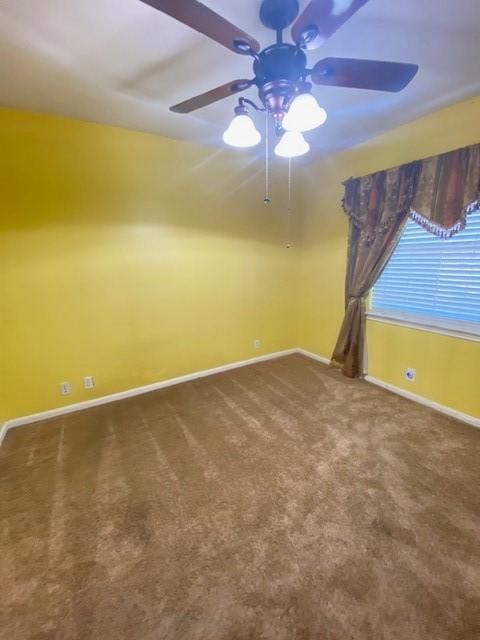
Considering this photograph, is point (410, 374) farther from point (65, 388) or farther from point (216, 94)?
point (65, 388)

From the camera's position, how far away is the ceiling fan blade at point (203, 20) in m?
0.92

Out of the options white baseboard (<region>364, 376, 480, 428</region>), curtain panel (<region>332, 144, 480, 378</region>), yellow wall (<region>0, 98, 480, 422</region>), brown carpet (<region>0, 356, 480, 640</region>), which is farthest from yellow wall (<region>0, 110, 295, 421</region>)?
white baseboard (<region>364, 376, 480, 428</region>)

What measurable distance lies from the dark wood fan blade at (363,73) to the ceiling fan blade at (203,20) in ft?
1.06

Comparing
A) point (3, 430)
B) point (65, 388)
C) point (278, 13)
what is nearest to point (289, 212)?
point (278, 13)

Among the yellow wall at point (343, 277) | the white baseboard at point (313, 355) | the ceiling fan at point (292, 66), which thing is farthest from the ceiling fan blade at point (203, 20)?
the white baseboard at point (313, 355)

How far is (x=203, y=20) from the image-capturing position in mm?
986

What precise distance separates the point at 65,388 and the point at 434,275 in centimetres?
336

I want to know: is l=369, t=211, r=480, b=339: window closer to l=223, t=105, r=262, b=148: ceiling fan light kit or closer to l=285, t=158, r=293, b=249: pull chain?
l=285, t=158, r=293, b=249: pull chain

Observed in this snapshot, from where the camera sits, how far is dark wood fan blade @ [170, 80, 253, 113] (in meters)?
1.30

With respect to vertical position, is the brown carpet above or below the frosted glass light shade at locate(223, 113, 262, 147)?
below

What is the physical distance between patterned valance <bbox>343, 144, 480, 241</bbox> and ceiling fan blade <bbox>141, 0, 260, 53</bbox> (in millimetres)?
1874

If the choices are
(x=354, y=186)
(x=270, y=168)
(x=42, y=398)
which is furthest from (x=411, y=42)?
(x=42, y=398)

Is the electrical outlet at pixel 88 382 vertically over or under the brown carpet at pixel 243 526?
over

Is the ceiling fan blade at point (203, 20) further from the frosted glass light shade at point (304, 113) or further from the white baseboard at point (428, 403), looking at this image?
the white baseboard at point (428, 403)
